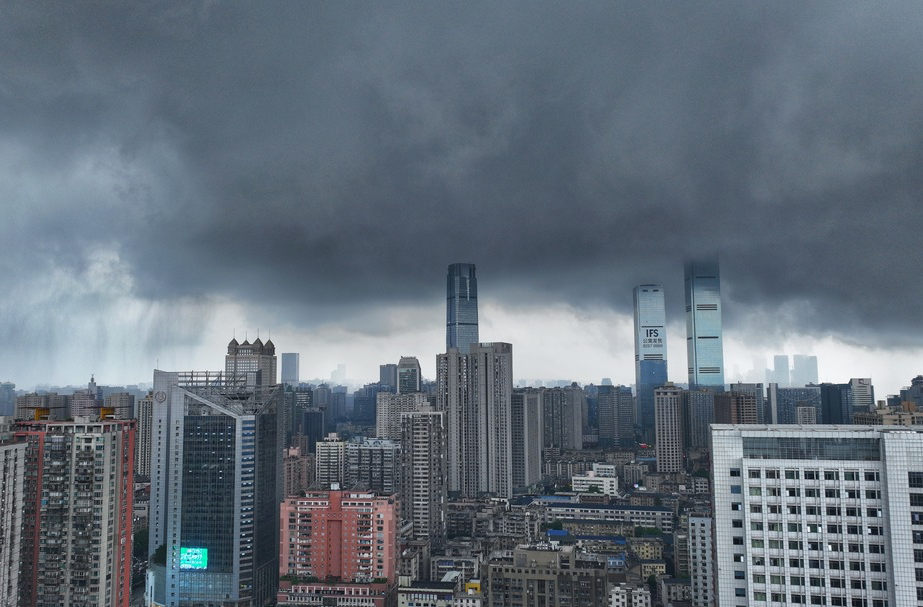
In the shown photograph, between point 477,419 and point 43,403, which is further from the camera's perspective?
point 477,419

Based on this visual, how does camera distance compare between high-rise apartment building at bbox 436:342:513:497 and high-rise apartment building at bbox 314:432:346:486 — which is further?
high-rise apartment building at bbox 436:342:513:497

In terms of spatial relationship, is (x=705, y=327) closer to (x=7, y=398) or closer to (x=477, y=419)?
(x=477, y=419)

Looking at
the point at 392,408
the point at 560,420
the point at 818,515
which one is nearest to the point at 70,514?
the point at 818,515

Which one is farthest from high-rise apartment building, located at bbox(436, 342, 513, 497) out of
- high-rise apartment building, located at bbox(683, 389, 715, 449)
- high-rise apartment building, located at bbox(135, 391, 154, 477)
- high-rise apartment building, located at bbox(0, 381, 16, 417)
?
high-rise apartment building, located at bbox(0, 381, 16, 417)

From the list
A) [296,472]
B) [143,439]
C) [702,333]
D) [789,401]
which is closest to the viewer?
[296,472]

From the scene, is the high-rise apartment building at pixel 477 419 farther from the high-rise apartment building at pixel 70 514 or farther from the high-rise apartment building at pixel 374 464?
the high-rise apartment building at pixel 70 514

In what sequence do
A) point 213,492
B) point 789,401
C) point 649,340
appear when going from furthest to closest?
1. point 649,340
2. point 789,401
3. point 213,492

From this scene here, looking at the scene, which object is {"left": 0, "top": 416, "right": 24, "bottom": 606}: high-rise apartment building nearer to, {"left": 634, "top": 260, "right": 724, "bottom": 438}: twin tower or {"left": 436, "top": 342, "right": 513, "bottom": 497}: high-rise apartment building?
{"left": 436, "top": 342, "right": 513, "bottom": 497}: high-rise apartment building
